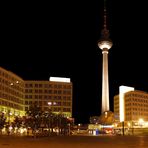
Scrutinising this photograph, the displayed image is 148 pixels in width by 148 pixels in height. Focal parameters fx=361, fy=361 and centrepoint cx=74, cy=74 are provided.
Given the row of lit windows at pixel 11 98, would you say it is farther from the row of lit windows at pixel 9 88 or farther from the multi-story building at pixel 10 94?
the row of lit windows at pixel 9 88

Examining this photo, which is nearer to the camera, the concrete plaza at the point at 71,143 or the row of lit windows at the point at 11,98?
the concrete plaza at the point at 71,143

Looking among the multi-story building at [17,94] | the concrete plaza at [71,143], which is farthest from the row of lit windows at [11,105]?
the concrete plaza at [71,143]

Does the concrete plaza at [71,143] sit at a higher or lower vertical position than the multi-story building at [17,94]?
lower

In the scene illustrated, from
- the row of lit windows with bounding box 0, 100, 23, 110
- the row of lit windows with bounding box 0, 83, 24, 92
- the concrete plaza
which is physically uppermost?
the row of lit windows with bounding box 0, 83, 24, 92

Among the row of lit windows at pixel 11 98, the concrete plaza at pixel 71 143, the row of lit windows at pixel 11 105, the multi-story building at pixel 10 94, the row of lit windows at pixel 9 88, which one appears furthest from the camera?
the row of lit windows at pixel 9 88

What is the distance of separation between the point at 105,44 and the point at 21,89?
5229 centimetres

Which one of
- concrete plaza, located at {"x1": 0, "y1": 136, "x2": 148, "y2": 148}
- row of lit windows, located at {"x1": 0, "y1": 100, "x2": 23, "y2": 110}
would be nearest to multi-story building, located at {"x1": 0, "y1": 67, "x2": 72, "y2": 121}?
row of lit windows, located at {"x1": 0, "y1": 100, "x2": 23, "y2": 110}

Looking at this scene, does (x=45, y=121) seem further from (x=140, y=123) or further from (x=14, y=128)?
(x=140, y=123)

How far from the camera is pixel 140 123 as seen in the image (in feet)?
641

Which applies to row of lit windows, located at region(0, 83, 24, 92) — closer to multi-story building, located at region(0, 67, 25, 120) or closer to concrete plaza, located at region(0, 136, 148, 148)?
multi-story building, located at region(0, 67, 25, 120)

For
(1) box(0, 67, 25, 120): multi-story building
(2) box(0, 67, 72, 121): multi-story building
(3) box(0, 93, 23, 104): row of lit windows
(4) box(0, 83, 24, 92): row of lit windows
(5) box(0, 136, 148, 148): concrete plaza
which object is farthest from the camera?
(2) box(0, 67, 72, 121): multi-story building

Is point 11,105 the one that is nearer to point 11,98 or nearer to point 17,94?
point 11,98

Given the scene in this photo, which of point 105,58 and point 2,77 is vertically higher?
point 105,58

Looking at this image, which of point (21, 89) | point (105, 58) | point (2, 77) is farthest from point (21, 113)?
point (105, 58)
